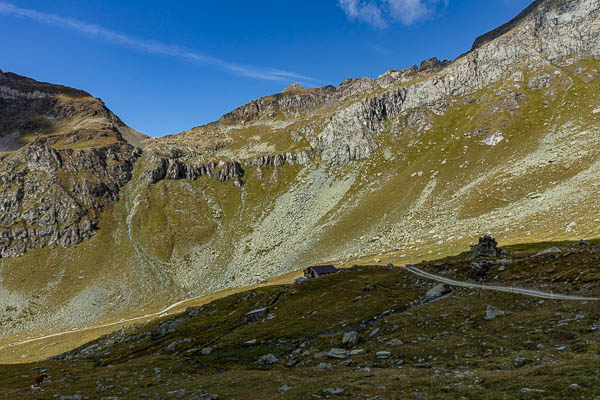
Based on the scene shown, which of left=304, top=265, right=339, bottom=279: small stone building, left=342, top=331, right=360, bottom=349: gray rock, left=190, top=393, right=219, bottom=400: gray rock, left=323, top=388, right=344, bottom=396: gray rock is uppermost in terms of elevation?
left=323, top=388, right=344, bottom=396: gray rock

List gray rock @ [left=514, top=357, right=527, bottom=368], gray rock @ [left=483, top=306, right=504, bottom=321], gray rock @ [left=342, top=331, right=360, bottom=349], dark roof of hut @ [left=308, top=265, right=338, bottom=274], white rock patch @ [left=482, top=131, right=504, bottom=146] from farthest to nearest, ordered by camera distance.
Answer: white rock patch @ [left=482, top=131, right=504, bottom=146] < dark roof of hut @ [left=308, top=265, right=338, bottom=274] < gray rock @ [left=342, top=331, right=360, bottom=349] < gray rock @ [left=483, top=306, right=504, bottom=321] < gray rock @ [left=514, top=357, right=527, bottom=368]

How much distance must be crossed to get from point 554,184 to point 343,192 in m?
105

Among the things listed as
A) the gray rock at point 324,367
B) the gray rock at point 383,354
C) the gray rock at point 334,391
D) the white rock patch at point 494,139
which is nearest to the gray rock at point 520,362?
the gray rock at point 383,354

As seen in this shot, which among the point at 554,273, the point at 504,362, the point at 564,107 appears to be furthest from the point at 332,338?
the point at 564,107

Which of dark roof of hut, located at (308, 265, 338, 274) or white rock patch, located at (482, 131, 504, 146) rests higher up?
white rock patch, located at (482, 131, 504, 146)

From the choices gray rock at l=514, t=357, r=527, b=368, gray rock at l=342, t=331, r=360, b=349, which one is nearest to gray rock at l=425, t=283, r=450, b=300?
gray rock at l=342, t=331, r=360, b=349

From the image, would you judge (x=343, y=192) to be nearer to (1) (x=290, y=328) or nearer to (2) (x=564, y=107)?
(2) (x=564, y=107)

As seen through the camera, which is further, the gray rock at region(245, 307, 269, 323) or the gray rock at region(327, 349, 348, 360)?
the gray rock at region(245, 307, 269, 323)

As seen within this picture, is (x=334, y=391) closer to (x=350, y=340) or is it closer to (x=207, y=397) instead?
(x=207, y=397)

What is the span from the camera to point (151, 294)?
149 m

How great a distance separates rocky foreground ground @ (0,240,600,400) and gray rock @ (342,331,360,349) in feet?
0.34

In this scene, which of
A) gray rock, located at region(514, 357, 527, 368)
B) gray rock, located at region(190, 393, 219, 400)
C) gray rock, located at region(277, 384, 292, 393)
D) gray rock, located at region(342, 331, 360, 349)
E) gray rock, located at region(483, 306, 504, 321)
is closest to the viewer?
gray rock, located at region(514, 357, 527, 368)

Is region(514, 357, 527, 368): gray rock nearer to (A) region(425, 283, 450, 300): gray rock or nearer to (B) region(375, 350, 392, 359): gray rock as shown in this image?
(B) region(375, 350, 392, 359): gray rock

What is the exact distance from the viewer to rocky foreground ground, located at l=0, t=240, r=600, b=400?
1827 centimetres
